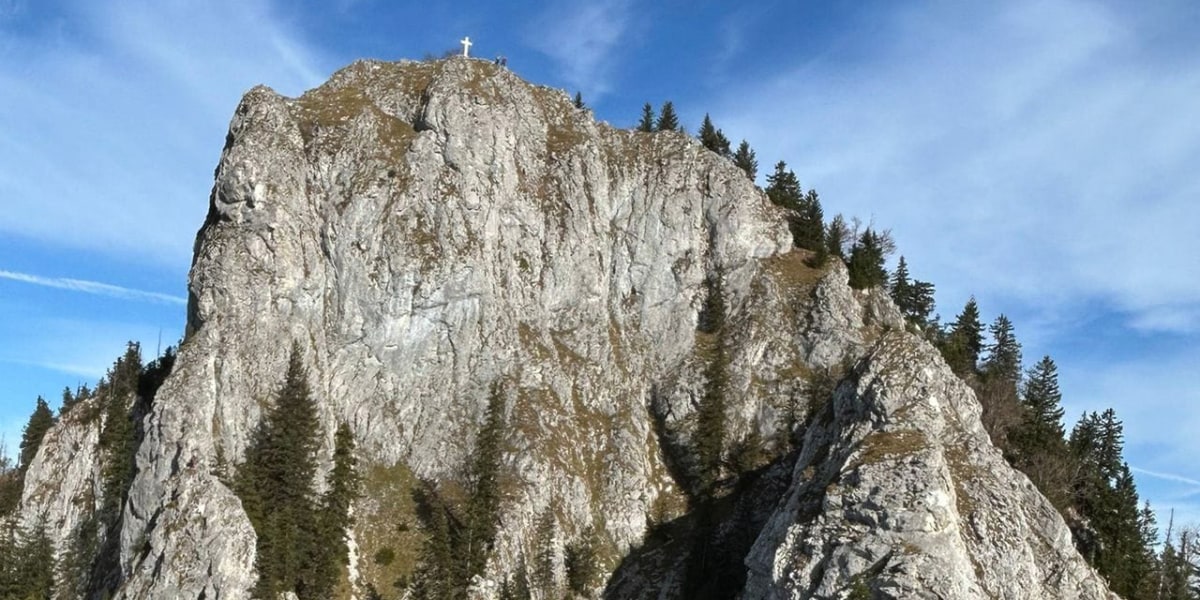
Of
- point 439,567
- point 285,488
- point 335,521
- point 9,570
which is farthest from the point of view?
point 9,570

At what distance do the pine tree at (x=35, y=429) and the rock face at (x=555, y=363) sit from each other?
29.0 meters

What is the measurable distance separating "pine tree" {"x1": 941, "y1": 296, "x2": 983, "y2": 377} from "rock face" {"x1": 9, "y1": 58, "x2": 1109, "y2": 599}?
885 centimetres

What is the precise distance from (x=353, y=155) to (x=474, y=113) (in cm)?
1520

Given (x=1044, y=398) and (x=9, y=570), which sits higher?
(x=1044, y=398)

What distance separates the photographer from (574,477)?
83.3 metres

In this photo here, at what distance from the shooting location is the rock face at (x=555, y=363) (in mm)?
60344

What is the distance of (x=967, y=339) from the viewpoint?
365 feet

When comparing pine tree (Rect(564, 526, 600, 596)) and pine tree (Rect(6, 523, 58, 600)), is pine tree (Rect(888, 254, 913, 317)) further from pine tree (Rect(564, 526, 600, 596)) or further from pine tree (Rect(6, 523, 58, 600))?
pine tree (Rect(6, 523, 58, 600))

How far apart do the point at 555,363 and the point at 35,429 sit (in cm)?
7892

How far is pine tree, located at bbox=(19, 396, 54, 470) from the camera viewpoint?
11494 cm

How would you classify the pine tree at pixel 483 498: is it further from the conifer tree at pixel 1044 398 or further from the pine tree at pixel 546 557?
the conifer tree at pixel 1044 398

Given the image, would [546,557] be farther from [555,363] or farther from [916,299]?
[916,299]

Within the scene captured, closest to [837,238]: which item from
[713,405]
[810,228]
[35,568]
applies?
[810,228]


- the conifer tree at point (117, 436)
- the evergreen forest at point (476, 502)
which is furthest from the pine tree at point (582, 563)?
the conifer tree at point (117, 436)
